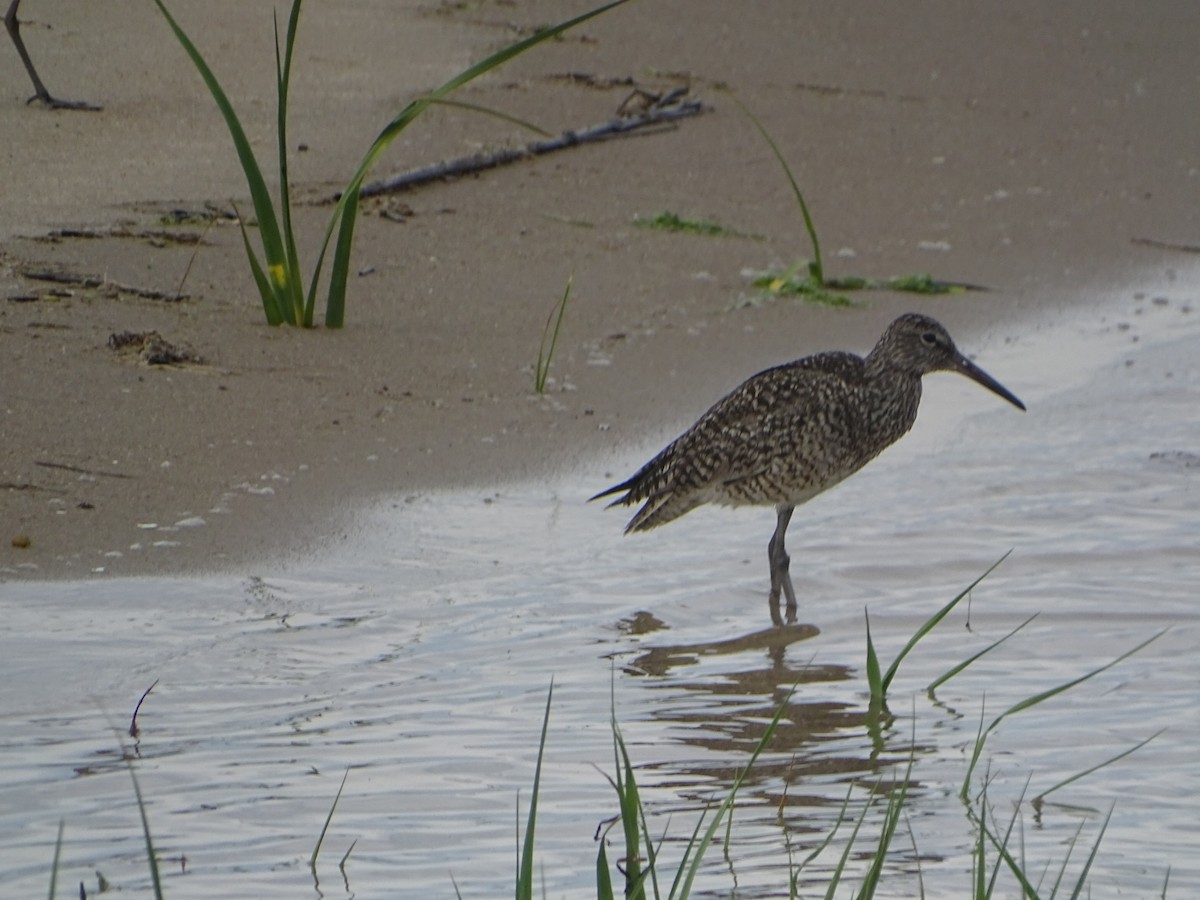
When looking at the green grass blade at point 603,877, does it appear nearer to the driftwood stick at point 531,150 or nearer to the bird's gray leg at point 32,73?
the driftwood stick at point 531,150

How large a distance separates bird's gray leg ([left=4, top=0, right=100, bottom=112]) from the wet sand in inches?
6.0

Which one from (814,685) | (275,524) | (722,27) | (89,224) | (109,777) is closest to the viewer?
(109,777)

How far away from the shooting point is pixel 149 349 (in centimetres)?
709

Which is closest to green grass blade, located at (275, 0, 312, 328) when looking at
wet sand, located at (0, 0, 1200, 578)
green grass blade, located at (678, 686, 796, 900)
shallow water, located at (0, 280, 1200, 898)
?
wet sand, located at (0, 0, 1200, 578)

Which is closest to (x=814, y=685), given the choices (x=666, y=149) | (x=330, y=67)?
(x=666, y=149)

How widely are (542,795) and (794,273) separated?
4971 mm

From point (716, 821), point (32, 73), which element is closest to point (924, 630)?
point (716, 821)

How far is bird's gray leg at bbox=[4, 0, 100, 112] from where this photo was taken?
976cm

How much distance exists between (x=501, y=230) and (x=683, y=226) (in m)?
0.98

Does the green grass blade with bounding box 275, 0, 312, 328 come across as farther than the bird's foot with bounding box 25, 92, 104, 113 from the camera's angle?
No

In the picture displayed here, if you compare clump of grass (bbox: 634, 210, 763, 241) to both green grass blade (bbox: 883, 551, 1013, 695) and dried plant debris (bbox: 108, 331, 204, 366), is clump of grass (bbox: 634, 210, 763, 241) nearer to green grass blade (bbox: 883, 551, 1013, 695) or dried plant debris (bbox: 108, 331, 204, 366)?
dried plant debris (bbox: 108, 331, 204, 366)

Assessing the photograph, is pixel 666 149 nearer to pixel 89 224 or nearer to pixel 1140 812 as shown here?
pixel 89 224

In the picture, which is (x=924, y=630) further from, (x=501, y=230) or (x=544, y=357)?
(x=501, y=230)

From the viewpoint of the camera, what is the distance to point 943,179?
10.7 meters
